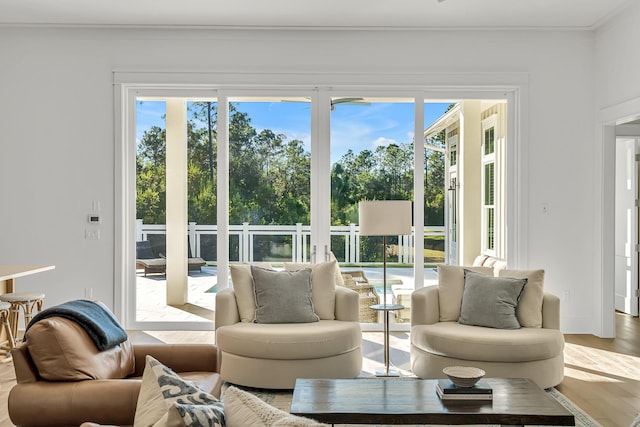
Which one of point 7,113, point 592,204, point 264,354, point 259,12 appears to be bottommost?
point 264,354

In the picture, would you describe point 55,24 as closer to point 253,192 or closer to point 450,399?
point 253,192

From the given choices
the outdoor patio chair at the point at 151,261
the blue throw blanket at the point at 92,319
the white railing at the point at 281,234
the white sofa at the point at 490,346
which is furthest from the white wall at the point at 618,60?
the blue throw blanket at the point at 92,319

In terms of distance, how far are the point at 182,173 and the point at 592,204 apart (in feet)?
13.8

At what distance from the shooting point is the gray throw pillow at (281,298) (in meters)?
4.45

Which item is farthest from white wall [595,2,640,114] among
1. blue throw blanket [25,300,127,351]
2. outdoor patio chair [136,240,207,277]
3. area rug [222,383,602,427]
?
blue throw blanket [25,300,127,351]

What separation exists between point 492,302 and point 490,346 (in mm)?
445

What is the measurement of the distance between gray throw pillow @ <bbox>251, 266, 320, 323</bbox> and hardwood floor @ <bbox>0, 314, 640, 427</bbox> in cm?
71

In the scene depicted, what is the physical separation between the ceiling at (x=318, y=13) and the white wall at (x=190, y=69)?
0.59ft

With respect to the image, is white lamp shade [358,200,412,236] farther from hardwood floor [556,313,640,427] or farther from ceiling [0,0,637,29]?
ceiling [0,0,637,29]

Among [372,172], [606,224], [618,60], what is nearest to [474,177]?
[372,172]

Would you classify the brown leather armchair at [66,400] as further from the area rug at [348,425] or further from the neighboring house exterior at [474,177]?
the neighboring house exterior at [474,177]

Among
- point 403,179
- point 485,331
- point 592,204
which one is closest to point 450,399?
point 485,331

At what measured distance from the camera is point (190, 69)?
6.06m

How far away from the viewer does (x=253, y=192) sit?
20.2 ft
